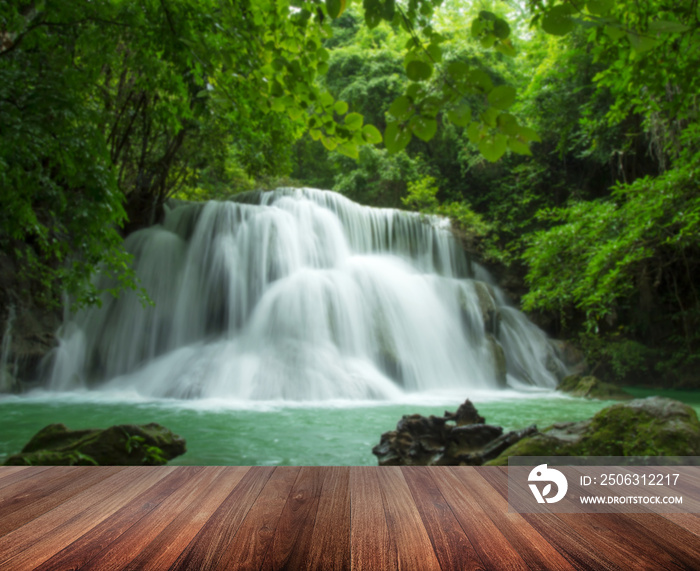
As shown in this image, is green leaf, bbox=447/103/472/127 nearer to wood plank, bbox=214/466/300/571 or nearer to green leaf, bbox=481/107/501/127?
green leaf, bbox=481/107/501/127

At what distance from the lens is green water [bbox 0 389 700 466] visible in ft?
11.7

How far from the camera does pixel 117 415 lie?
483cm

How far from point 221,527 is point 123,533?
257 mm

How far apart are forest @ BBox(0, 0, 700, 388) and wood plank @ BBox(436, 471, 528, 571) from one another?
94 cm

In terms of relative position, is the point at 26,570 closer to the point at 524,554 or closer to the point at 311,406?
the point at 524,554

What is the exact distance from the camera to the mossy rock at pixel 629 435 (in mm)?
2418

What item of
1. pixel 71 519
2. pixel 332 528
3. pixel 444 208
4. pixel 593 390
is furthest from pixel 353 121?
pixel 444 208

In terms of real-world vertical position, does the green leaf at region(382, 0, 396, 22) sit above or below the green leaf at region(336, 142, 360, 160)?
above

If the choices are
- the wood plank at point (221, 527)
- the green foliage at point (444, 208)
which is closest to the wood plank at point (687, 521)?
the wood plank at point (221, 527)

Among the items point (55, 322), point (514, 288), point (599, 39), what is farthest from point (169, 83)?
point (514, 288)

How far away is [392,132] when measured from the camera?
36.0 inches

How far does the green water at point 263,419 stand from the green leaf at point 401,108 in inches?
112

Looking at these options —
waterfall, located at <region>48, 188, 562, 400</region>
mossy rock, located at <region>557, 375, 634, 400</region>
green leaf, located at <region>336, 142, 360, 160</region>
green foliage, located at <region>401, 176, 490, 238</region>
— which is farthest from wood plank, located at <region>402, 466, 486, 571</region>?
green foliage, located at <region>401, 176, 490, 238</region>

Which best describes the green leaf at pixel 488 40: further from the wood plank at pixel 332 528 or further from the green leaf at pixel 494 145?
the wood plank at pixel 332 528
